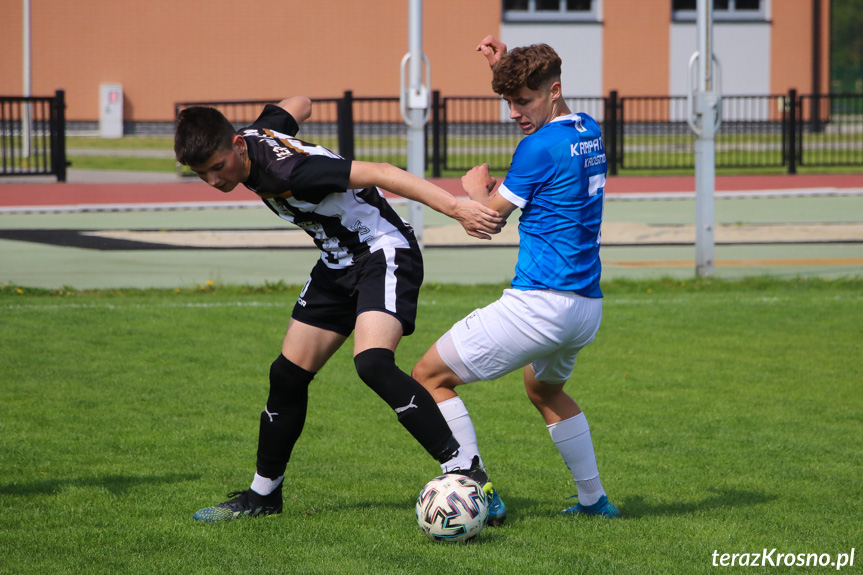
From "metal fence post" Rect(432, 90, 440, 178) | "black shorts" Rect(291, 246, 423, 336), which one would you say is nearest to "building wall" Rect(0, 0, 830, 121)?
"metal fence post" Rect(432, 90, 440, 178)

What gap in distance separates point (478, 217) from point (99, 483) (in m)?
2.48

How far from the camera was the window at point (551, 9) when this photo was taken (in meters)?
37.0

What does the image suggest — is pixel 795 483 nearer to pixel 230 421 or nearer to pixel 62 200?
pixel 230 421

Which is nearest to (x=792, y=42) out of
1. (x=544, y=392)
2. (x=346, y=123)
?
(x=346, y=123)

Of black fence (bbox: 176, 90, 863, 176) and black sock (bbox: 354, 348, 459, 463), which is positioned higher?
black fence (bbox: 176, 90, 863, 176)

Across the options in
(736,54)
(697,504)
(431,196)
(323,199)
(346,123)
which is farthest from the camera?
(736,54)

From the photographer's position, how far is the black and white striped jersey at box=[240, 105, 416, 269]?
4273mm

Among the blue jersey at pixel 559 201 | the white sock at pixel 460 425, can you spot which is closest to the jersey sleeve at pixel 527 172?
the blue jersey at pixel 559 201

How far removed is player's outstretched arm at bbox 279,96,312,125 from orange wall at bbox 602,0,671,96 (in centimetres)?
3295

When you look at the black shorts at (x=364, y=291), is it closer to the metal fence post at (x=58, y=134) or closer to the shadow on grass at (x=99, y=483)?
the shadow on grass at (x=99, y=483)

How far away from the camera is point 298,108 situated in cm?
527

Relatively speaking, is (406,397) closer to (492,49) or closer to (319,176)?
(319,176)

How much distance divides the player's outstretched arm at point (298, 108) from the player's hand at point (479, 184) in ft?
3.93

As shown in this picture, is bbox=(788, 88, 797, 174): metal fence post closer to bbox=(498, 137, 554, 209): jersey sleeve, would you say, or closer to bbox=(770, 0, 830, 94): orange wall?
bbox=(770, 0, 830, 94): orange wall
